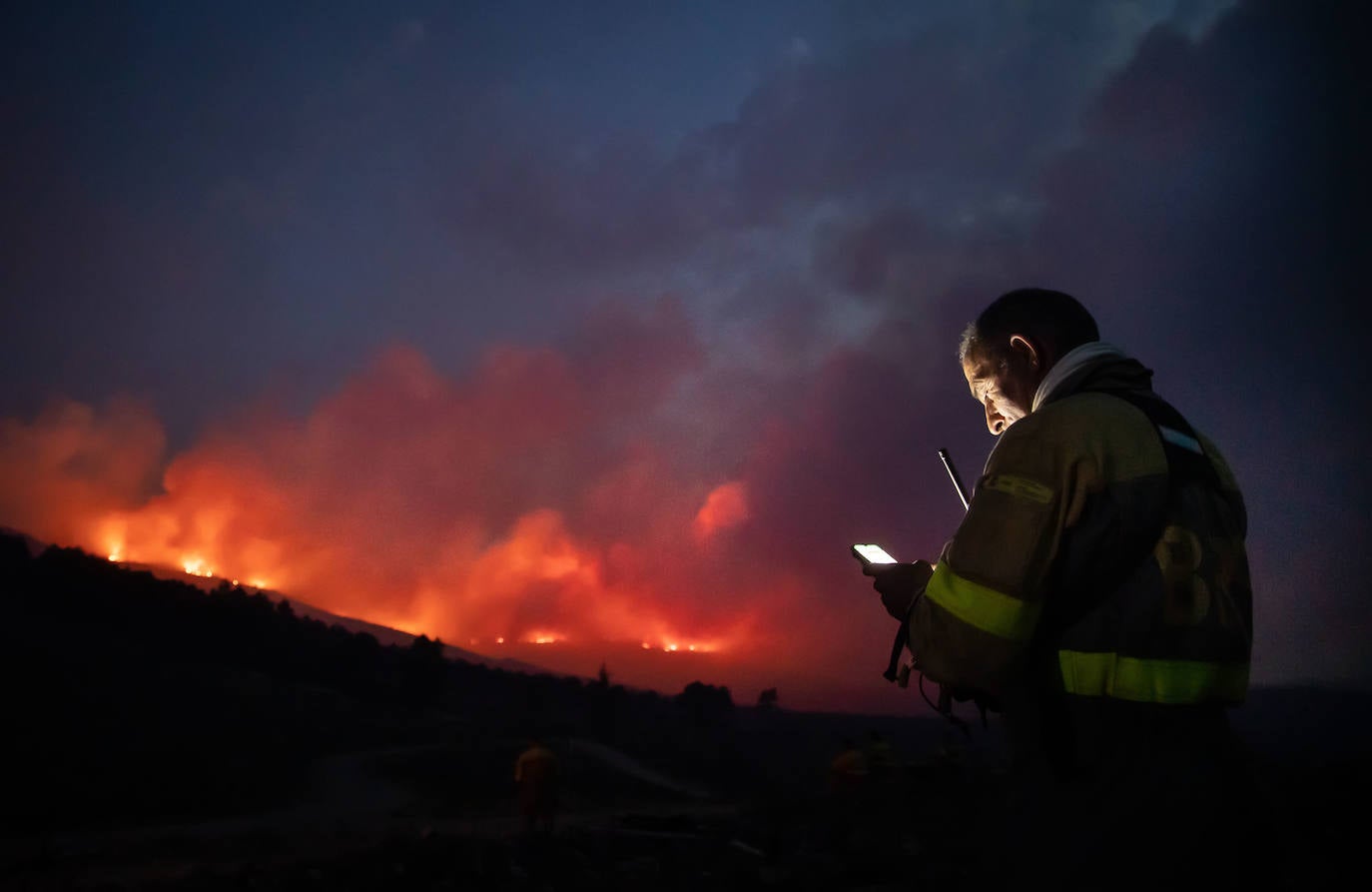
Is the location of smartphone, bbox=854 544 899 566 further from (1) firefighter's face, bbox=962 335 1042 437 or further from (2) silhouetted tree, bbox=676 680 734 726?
(2) silhouetted tree, bbox=676 680 734 726

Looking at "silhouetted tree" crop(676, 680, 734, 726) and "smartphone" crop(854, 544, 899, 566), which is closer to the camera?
"smartphone" crop(854, 544, 899, 566)

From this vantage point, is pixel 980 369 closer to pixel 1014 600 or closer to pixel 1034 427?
pixel 1034 427

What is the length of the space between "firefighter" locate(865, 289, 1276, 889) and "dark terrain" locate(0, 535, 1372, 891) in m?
0.26

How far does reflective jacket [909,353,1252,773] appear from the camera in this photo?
1.76 m

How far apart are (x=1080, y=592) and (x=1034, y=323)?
3.20 ft

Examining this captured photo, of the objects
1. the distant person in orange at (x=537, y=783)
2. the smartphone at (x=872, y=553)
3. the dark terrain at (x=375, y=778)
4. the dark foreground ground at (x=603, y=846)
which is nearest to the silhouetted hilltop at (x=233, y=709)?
the dark terrain at (x=375, y=778)

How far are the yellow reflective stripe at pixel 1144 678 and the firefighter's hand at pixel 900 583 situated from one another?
408 millimetres

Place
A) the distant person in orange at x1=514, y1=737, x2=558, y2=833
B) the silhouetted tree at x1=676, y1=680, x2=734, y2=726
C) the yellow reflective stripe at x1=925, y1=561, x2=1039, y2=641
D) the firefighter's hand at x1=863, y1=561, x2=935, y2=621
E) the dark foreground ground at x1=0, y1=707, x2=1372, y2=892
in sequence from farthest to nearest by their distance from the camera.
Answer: the silhouetted tree at x1=676, y1=680, x2=734, y2=726
the distant person in orange at x1=514, y1=737, x2=558, y2=833
the dark foreground ground at x1=0, y1=707, x2=1372, y2=892
the firefighter's hand at x1=863, y1=561, x2=935, y2=621
the yellow reflective stripe at x1=925, y1=561, x2=1039, y2=641

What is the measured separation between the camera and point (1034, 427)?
6.19 feet

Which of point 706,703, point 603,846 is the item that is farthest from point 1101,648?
point 706,703

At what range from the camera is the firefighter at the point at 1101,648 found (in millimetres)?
1755

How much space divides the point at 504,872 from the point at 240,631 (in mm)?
59099

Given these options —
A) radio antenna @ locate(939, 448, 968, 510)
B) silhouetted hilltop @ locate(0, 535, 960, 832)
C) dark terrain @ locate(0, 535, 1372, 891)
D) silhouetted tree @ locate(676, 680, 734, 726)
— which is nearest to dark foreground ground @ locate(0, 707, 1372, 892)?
dark terrain @ locate(0, 535, 1372, 891)

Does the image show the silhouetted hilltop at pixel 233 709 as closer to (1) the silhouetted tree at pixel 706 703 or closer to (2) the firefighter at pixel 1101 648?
(1) the silhouetted tree at pixel 706 703
